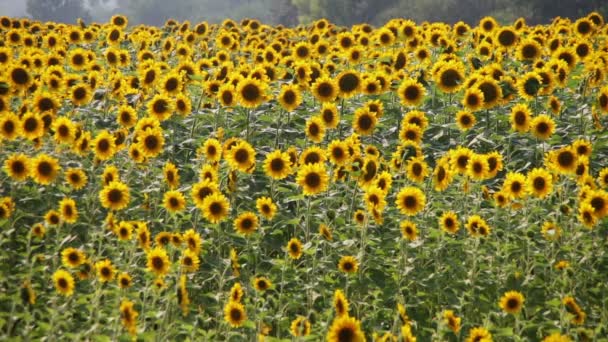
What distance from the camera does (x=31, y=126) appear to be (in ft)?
22.1

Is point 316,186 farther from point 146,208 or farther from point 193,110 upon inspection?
point 193,110

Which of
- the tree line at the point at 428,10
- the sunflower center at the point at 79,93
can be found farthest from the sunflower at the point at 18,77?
the tree line at the point at 428,10

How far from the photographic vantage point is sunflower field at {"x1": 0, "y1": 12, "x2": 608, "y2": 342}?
507cm

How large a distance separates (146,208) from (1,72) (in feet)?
10.4

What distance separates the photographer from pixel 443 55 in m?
10.4

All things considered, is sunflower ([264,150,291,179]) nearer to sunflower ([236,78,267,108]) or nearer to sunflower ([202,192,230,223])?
sunflower ([202,192,230,223])

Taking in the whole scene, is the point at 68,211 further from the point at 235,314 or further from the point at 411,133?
the point at 411,133

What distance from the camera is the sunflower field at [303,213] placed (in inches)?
200

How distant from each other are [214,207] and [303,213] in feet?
3.08

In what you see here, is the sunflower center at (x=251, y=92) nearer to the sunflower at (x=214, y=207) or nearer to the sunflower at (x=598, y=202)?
the sunflower at (x=214, y=207)

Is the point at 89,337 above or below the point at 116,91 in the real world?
below

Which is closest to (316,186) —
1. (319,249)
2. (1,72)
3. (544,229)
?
(319,249)

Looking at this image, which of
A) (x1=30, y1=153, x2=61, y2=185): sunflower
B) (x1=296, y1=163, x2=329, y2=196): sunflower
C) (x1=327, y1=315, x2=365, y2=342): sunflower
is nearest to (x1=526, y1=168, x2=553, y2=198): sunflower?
(x1=296, y1=163, x2=329, y2=196): sunflower

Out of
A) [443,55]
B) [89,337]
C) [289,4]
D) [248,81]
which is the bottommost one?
[89,337]
